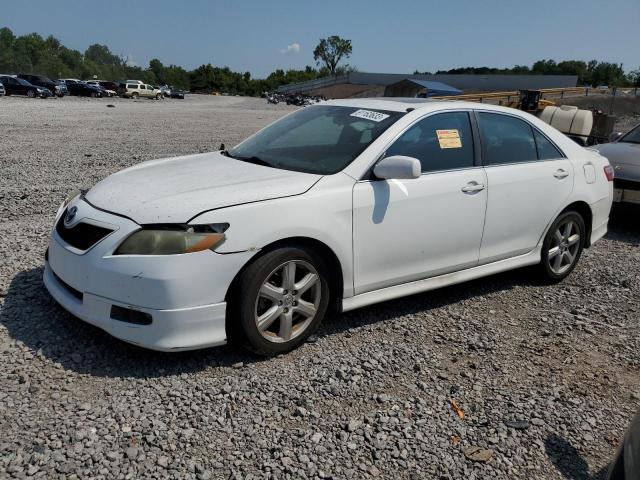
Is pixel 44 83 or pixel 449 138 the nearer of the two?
pixel 449 138

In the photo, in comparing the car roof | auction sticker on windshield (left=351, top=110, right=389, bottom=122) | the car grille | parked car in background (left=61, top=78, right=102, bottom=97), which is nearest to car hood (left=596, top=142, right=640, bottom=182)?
the car roof

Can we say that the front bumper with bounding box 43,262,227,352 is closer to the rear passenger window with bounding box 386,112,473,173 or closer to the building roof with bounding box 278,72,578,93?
the rear passenger window with bounding box 386,112,473,173

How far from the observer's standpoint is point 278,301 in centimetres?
346

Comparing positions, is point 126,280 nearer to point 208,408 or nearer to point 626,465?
point 208,408

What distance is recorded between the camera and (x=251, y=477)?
2535 millimetres

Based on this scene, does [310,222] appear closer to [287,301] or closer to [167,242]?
[287,301]

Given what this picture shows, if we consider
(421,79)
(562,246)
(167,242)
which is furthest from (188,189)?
(421,79)

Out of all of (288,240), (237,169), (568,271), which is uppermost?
(237,169)

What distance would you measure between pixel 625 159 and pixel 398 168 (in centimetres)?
520

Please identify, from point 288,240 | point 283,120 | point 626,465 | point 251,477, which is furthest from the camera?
point 283,120

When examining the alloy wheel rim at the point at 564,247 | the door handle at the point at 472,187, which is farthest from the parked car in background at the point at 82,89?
the door handle at the point at 472,187

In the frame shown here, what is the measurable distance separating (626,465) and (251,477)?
1.51 metres

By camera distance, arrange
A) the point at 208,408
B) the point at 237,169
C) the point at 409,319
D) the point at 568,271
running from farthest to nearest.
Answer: the point at 568,271, the point at 409,319, the point at 237,169, the point at 208,408

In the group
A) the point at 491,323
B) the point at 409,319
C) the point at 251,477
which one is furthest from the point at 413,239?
the point at 251,477
